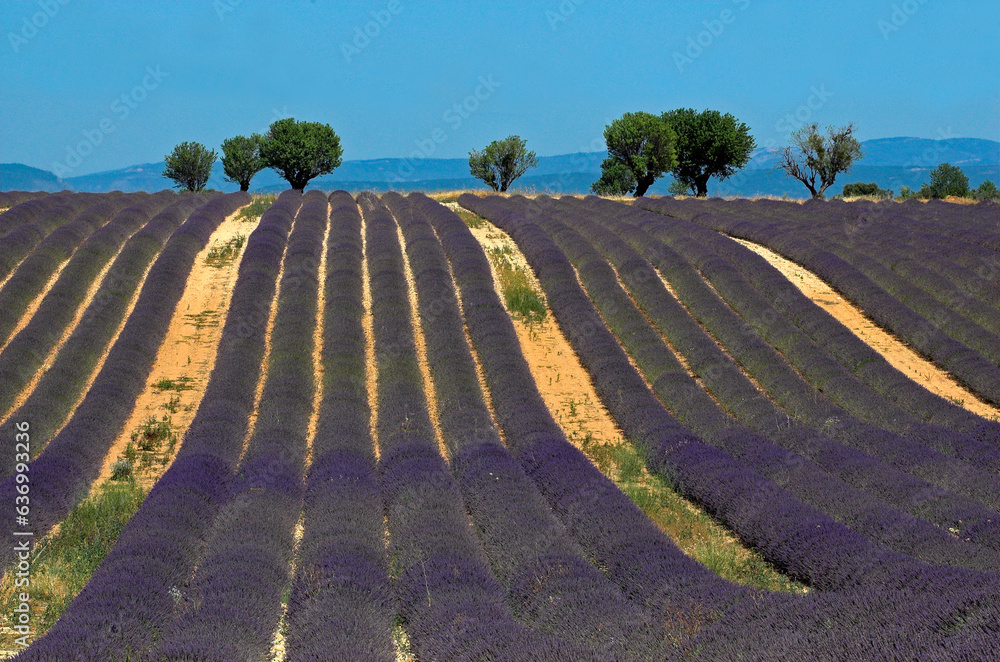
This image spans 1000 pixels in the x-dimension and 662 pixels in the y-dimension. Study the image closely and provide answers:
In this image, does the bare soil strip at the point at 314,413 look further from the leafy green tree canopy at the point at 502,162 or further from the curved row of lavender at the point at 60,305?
the leafy green tree canopy at the point at 502,162

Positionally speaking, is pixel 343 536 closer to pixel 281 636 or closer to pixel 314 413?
pixel 281 636

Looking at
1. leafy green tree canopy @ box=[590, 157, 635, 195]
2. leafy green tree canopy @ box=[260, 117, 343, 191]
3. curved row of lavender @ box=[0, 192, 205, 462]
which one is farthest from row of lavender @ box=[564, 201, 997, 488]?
leafy green tree canopy @ box=[590, 157, 635, 195]

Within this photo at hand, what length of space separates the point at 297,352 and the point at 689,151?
40.4m

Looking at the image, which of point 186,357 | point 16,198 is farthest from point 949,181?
point 186,357

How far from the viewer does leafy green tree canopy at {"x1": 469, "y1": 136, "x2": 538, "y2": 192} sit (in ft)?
156

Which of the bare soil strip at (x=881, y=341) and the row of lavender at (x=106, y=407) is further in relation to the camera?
the bare soil strip at (x=881, y=341)

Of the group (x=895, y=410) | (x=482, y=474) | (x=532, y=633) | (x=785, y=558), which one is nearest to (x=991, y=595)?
(x=785, y=558)

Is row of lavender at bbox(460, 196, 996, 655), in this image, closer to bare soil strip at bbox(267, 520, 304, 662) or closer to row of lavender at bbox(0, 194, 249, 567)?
bare soil strip at bbox(267, 520, 304, 662)

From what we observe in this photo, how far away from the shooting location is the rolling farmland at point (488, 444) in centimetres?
629

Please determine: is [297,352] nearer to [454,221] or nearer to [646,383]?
[646,383]

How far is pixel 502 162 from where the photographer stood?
48000mm

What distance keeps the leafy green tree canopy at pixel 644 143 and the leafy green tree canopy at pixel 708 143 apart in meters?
2.43

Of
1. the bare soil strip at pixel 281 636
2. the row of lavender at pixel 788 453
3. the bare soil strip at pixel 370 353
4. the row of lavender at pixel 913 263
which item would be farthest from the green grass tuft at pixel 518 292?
the bare soil strip at pixel 281 636

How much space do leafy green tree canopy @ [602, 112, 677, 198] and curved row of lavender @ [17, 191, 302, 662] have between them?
116 ft
